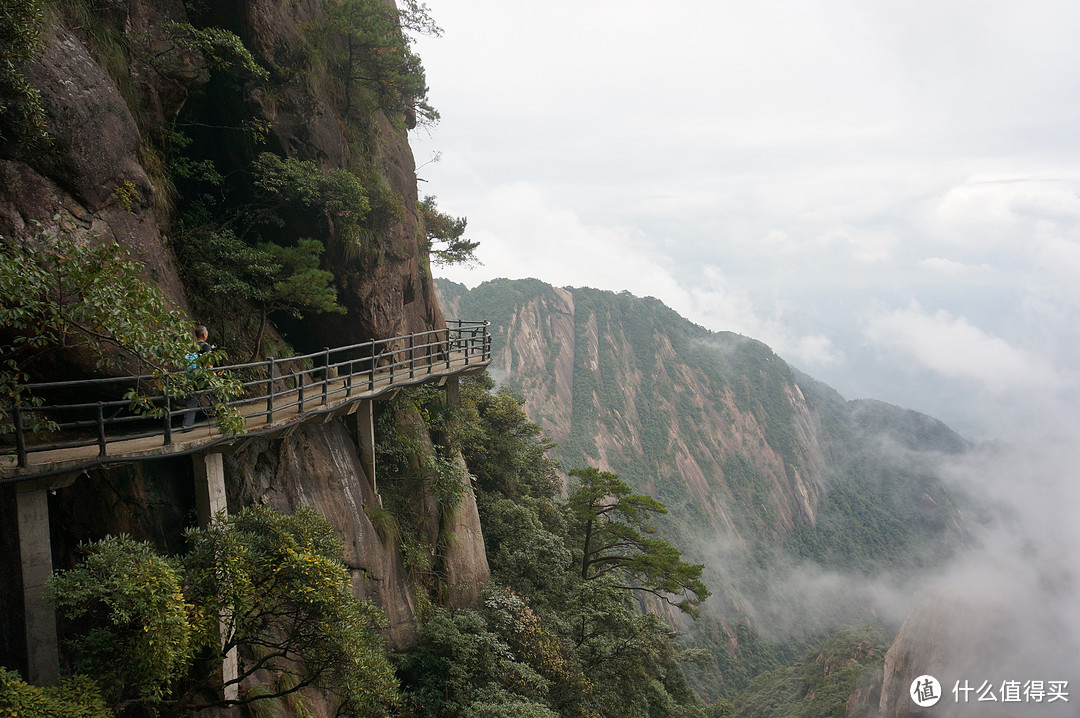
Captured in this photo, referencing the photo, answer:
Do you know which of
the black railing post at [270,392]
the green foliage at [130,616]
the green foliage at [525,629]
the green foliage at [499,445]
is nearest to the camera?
the green foliage at [130,616]

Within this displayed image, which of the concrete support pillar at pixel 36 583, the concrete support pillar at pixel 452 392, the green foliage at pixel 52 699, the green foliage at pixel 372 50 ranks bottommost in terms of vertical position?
the green foliage at pixel 52 699

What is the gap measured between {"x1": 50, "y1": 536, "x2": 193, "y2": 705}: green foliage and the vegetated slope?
6624cm

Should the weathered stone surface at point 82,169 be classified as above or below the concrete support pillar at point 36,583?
above

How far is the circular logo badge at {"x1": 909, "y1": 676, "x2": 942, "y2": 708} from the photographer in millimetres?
33281

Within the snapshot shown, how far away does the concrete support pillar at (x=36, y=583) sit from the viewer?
5832 millimetres

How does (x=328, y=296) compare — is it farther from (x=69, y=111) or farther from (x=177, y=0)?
(x=177, y=0)

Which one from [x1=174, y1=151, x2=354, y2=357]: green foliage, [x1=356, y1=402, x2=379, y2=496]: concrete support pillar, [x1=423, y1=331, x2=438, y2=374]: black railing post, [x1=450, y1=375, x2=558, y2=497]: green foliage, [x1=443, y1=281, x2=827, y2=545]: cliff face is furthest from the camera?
[x1=443, y1=281, x2=827, y2=545]: cliff face

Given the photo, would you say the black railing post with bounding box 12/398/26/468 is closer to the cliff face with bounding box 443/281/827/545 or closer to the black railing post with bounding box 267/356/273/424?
the black railing post with bounding box 267/356/273/424

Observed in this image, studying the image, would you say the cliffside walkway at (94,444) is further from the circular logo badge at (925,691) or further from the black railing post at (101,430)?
the circular logo badge at (925,691)

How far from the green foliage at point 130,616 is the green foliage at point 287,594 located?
58 centimetres

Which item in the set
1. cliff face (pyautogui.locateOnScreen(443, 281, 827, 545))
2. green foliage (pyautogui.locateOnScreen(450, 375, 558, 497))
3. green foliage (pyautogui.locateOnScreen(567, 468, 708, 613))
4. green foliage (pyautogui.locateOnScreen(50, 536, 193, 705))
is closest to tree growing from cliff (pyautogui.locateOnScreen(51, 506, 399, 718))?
green foliage (pyautogui.locateOnScreen(50, 536, 193, 705))

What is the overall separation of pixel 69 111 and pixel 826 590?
96218mm

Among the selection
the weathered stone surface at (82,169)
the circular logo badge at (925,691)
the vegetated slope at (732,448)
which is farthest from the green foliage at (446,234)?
the vegetated slope at (732,448)

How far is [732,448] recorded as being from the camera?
107 meters
